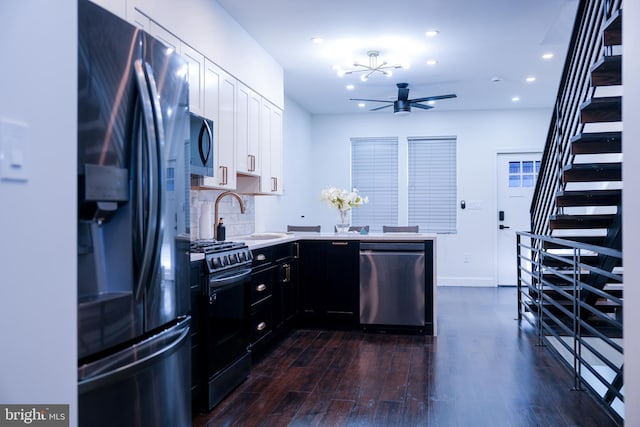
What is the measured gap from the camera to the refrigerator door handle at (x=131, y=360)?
1.49m

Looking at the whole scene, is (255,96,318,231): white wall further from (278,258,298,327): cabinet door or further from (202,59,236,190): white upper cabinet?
(202,59,236,190): white upper cabinet

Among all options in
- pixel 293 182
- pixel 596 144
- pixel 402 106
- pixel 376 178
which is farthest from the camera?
pixel 376 178

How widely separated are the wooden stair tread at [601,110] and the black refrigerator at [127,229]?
2378 mm

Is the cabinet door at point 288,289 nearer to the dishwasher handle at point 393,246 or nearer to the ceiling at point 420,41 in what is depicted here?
the dishwasher handle at point 393,246

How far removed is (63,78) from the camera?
52.9 inches

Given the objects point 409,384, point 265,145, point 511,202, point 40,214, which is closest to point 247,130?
point 265,145

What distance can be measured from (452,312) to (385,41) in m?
3.01

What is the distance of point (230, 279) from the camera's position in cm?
310

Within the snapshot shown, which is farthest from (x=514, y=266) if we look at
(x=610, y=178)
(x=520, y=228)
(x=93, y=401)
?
(x=93, y=401)

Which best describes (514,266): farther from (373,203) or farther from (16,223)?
(16,223)

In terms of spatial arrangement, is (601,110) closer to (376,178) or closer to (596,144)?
(596,144)

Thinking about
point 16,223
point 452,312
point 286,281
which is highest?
point 16,223

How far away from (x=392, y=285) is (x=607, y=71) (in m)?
2.47

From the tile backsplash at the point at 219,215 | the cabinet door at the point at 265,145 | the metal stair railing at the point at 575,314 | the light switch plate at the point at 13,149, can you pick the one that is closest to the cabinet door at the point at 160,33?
the tile backsplash at the point at 219,215
